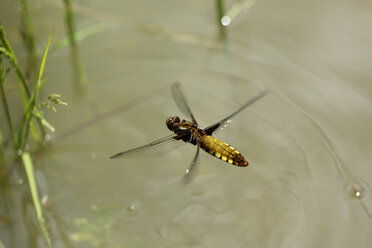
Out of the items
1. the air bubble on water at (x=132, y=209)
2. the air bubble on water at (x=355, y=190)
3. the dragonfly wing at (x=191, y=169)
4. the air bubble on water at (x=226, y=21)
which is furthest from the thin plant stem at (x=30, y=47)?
the air bubble on water at (x=355, y=190)

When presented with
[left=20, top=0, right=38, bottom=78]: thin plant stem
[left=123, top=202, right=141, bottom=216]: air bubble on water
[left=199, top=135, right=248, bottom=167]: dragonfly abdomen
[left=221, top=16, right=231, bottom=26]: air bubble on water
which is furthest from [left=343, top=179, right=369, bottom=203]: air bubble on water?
[left=20, top=0, right=38, bottom=78]: thin plant stem

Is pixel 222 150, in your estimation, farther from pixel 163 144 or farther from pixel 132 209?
pixel 132 209

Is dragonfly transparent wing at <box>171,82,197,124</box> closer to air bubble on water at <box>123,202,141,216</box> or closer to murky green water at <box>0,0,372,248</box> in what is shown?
murky green water at <box>0,0,372,248</box>

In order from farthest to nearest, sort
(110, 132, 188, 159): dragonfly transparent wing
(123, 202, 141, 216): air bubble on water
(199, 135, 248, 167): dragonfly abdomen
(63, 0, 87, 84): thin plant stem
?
(63, 0, 87, 84): thin plant stem
(123, 202, 141, 216): air bubble on water
(110, 132, 188, 159): dragonfly transparent wing
(199, 135, 248, 167): dragonfly abdomen

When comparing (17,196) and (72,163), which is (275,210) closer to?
(72,163)

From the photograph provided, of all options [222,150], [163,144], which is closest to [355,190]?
→ [222,150]

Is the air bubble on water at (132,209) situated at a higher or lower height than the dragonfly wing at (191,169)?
lower

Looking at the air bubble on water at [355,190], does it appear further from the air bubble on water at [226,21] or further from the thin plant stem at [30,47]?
the thin plant stem at [30,47]
